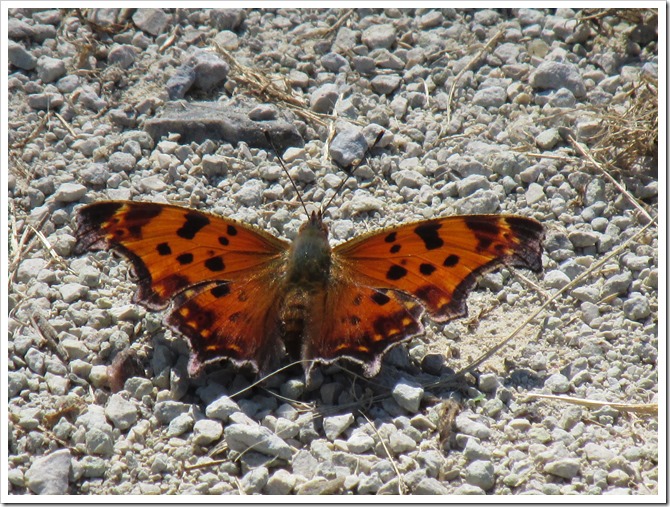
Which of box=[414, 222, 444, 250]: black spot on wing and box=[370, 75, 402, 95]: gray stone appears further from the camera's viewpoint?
box=[370, 75, 402, 95]: gray stone

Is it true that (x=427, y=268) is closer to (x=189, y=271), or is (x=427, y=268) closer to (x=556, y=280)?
(x=556, y=280)

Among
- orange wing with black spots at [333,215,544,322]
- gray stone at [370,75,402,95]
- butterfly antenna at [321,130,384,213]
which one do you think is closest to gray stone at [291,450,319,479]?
orange wing with black spots at [333,215,544,322]

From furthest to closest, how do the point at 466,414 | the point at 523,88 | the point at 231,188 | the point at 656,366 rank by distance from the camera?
the point at 523,88 < the point at 231,188 < the point at 656,366 < the point at 466,414

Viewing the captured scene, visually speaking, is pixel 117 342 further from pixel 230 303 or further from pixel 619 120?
pixel 619 120

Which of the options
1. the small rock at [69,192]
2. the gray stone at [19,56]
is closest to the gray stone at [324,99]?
the small rock at [69,192]

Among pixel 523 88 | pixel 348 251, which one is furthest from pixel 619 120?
pixel 348 251

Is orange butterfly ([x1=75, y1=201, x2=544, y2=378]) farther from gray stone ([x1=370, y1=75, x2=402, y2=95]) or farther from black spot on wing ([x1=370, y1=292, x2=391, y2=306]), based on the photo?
gray stone ([x1=370, y1=75, x2=402, y2=95])

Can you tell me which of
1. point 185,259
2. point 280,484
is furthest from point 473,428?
point 185,259
